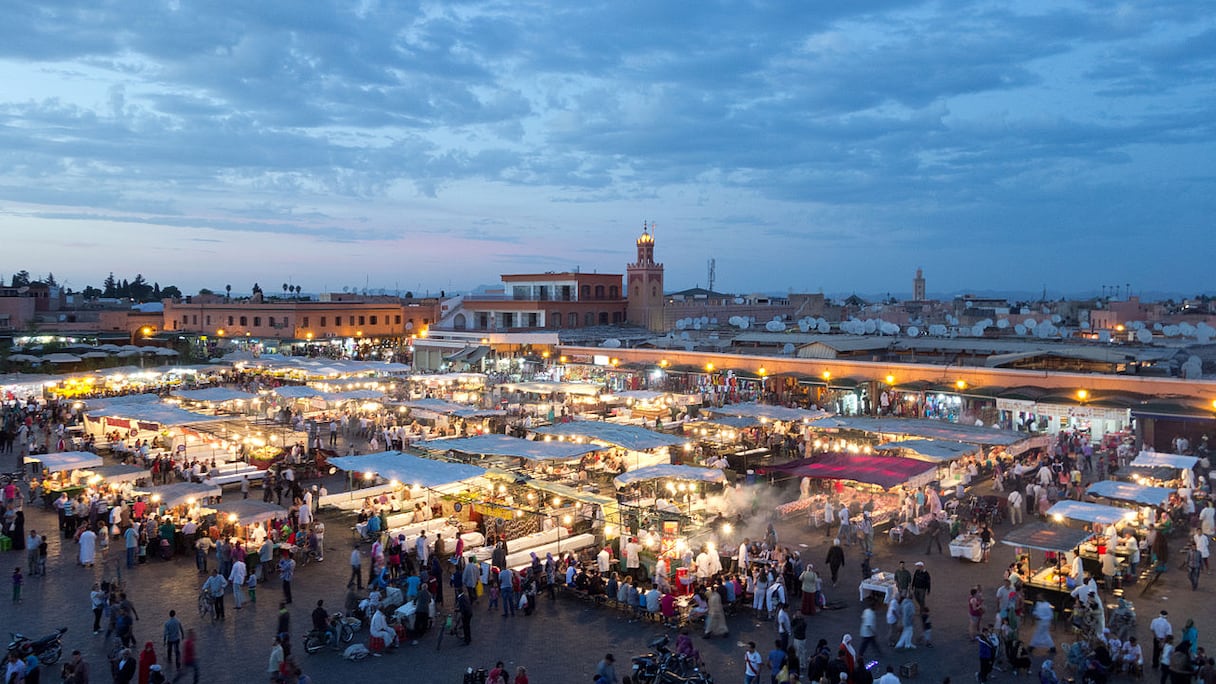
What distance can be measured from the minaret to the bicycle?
149ft

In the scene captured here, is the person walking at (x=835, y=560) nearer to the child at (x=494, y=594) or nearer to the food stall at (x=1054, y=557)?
the food stall at (x=1054, y=557)

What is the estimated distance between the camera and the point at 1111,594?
13.2 metres

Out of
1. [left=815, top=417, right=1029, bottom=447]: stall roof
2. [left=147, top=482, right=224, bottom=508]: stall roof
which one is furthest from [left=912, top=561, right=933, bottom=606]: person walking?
[left=147, top=482, right=224, bottom=508]: stall roof

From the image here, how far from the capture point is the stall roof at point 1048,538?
12586 millimetres

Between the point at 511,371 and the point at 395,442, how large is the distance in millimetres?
17911

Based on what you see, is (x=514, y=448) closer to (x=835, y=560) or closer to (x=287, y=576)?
(x=287, y=576)

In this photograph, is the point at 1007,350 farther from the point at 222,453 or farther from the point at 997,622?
the point at 222,453

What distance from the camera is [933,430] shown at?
21.7 meters

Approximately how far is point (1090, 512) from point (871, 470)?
395 centimetres

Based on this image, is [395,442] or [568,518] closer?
[568,518]

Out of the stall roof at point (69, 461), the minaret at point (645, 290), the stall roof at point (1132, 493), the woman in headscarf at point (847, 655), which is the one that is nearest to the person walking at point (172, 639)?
the woman in headscarf at point (847, 655)

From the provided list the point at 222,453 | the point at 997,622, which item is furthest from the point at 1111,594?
the point at 222,453

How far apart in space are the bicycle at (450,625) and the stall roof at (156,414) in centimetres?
1378

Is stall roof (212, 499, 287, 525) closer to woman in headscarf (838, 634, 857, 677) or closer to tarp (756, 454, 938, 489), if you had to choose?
tarp (756, 454, 938, 489)
